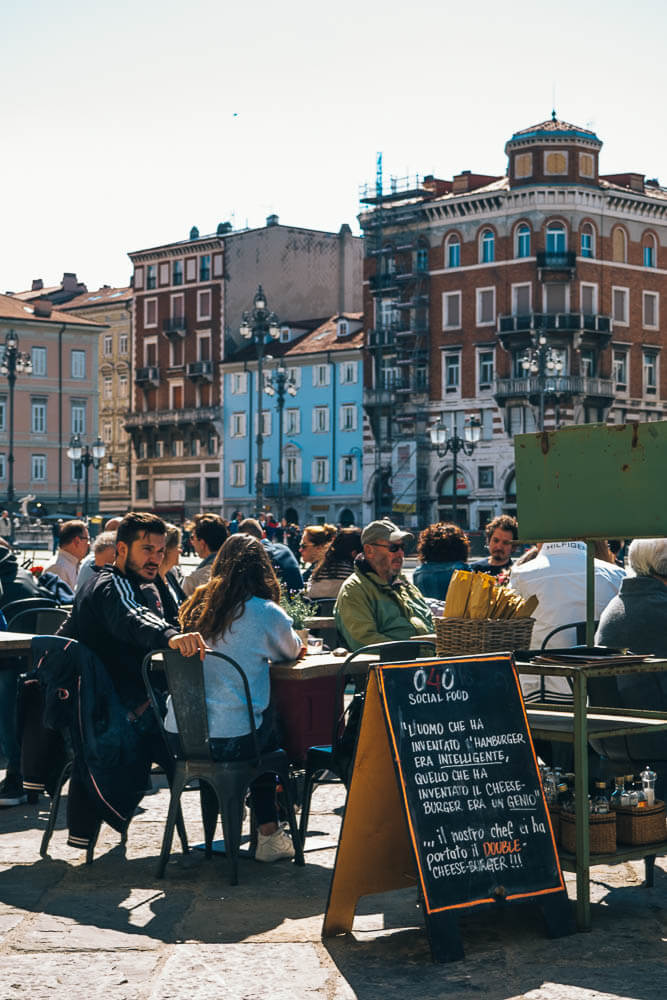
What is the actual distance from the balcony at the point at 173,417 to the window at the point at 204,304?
186 inches

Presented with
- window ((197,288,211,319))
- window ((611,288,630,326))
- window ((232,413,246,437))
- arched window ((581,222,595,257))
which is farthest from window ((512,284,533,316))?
window ((197,288,211,319))

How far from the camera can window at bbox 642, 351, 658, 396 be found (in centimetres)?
6344

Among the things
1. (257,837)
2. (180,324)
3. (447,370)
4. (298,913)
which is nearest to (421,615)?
(257,837)

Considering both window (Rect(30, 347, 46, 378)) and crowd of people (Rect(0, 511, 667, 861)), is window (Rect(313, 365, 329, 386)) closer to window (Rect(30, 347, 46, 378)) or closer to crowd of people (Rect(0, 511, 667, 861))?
window (Rect(30, 347, 46, 378))

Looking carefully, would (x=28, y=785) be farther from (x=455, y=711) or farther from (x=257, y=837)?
(x=455, y=711)

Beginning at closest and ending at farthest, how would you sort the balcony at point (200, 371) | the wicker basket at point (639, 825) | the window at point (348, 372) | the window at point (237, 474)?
the wicker basket at point (639, 825)
the window at point (348, 372)
the window at point (237, 474)
the balcony at point (200, 371)

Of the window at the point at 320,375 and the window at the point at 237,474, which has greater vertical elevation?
the window at the point at 320,375

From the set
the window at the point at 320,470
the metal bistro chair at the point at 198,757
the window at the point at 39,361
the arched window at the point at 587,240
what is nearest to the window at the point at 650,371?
the arched window at the point at 587,240

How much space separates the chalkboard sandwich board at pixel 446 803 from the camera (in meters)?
5.19

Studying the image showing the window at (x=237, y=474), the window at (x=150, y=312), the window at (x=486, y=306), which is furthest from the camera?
the window at (x=150, y=312)

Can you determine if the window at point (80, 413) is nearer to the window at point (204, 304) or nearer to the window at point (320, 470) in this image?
the window at point (204, 304)

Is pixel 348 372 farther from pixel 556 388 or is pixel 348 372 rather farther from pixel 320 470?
pixel 556 388

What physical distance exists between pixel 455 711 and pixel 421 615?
9.44 ft

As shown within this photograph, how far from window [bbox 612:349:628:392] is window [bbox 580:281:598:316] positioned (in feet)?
6.55
